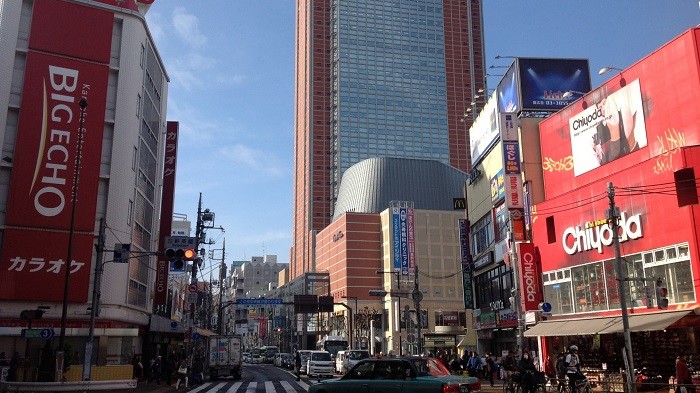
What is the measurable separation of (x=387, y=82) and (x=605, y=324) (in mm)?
132165

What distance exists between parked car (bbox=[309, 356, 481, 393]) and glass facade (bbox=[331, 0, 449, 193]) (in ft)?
434

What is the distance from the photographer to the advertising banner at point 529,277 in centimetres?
3400

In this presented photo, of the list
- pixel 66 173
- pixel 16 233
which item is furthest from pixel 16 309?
pixel 66 173

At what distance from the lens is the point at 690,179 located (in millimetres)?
24219

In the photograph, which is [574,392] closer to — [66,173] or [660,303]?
[660,303]

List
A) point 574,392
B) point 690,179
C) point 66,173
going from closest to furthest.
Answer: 1. point 574,392
2. point 690,179
3. point 66,173

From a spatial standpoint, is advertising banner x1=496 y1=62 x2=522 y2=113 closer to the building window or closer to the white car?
the white car

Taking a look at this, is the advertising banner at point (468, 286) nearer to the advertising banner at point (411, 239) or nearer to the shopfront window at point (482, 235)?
the shopfront window at point (482, 235)

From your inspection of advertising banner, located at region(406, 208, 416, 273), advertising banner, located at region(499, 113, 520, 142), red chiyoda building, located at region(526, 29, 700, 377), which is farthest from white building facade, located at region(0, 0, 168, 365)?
advertising banner, located at region(406, 208, 416, 273)

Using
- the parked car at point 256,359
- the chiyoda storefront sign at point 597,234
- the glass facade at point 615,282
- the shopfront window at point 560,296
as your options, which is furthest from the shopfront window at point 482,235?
the parked car at point 256,359

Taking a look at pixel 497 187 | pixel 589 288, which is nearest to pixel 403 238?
pixel 497 187

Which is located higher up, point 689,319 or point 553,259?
point 553,259

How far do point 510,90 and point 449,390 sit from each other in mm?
34323

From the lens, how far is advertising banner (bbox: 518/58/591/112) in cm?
4243
